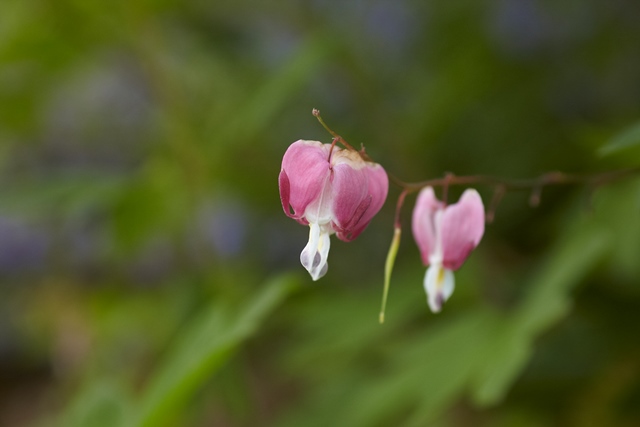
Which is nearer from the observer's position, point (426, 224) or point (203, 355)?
point (426, 224)

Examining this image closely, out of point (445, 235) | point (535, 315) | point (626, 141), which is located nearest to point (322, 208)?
point (445, 235)

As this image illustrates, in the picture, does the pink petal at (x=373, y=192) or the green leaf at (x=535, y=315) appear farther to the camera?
the green leaf at (x=535, y=315)

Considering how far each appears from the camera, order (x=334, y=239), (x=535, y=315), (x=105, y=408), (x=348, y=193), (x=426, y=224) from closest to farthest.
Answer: (x=348, y=193) → (x=426, y=224) → (x=535, y=315) → (x=105, y=408) → (x=334, y=239)

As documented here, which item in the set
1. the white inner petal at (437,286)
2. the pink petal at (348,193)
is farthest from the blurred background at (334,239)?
the pink petal at (348,193)

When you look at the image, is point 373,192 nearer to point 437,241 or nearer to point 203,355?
point 437,241

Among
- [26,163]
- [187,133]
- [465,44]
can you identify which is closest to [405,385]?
[187,133]

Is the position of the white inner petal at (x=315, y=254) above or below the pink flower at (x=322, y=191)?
below

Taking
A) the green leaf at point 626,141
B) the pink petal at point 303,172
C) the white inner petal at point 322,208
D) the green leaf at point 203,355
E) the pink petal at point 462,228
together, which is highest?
the green leaf at point 203,355

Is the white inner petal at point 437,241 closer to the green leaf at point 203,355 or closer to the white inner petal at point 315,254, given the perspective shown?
the white inner petal at point 315,254

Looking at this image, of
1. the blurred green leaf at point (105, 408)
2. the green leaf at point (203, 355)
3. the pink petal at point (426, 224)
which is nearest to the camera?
the pink petal at point (426, 224)
